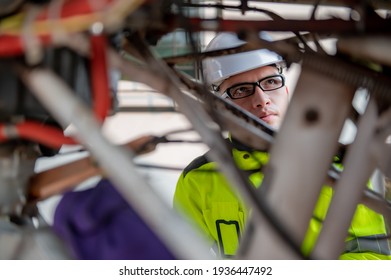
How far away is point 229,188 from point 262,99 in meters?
0.25

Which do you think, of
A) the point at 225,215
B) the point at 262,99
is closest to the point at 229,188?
the point at 225,215

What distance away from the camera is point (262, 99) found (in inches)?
52.1

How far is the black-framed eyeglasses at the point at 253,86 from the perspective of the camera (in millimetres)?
1346

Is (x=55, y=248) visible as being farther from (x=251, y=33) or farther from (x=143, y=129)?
(x=143, y=129)

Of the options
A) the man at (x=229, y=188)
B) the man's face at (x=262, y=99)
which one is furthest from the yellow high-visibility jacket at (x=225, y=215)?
the man's face at (x=262, y=99)

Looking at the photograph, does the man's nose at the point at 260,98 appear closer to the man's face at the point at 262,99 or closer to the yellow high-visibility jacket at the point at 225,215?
the man's face at the point at 262,99

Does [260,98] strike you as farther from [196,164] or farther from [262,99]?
[196,164]

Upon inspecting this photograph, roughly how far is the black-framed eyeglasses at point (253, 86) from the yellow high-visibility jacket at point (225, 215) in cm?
17

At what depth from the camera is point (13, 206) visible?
56 centimetres

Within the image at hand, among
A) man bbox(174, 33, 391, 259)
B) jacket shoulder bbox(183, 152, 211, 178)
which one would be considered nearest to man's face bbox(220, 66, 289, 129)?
man bbox(174, 33, 391, 259)

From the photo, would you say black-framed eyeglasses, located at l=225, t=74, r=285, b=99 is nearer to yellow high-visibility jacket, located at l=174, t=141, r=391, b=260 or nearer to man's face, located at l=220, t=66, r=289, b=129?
man's face, located at l=220, t=66, r=289, b=129

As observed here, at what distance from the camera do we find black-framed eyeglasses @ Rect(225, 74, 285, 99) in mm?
1346
